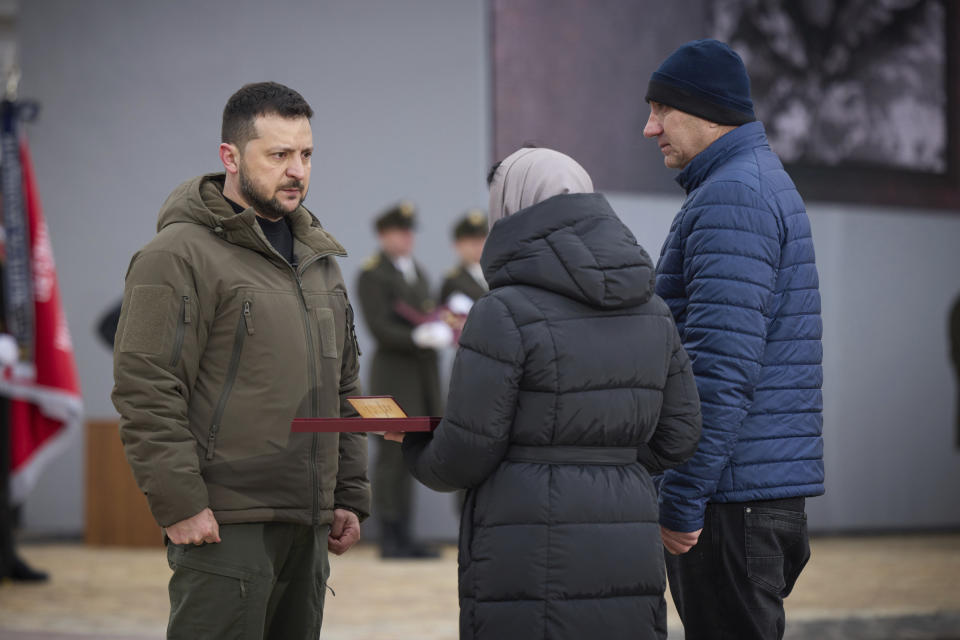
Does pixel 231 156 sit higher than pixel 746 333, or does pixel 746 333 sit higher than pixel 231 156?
pixel 231 156

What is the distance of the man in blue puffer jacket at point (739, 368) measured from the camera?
9.50ft

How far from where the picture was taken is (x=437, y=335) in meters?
7.78

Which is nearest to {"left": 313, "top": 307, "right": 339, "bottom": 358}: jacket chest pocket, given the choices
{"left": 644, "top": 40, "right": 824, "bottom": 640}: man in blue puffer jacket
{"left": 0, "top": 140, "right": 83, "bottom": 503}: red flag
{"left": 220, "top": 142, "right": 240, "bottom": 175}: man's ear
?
{"left": 220, "top": 142, "right": 240, "bottom": 175}: man's ear

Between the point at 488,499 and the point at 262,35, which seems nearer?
the point at 488,499

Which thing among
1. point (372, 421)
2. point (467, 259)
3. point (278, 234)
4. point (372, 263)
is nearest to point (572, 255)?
point (372, 421)

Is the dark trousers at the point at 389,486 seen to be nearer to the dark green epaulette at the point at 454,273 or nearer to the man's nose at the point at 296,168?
the dark green epaulette at the point at 454,273

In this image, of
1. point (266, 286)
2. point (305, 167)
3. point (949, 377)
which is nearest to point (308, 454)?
point (266, 286)

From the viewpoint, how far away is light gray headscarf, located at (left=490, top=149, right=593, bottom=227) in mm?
2633

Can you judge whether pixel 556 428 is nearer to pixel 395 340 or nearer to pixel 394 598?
pixel 394 598

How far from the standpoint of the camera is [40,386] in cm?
692

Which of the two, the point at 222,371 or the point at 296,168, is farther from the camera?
the point at 296,168

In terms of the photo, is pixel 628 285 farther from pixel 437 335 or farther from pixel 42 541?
pixel 42 541

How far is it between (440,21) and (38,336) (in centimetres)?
339

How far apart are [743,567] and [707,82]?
116 centimetres
